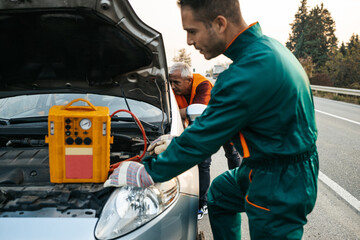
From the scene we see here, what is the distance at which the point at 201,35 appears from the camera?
153 centimetres

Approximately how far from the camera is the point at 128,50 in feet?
7.48

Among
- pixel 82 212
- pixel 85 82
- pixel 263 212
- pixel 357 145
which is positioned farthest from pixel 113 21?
pixel 357 145

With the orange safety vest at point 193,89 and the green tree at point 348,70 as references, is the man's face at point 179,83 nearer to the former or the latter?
the orange safety vest at point 193,89

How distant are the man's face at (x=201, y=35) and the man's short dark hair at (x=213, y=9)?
0.03m

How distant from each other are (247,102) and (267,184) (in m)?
0.47

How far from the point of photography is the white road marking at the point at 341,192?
3.29 m

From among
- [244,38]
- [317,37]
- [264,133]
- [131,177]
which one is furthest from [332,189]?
[317,37]

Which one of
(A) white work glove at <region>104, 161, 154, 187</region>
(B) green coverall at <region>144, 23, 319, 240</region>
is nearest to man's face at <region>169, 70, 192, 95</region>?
(B) green coverall at <region>144, 23, 319, 240</region>

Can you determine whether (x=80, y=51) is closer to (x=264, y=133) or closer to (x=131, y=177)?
(x=131, y=177)

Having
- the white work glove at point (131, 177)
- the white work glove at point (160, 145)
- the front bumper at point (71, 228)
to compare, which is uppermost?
the white work glove at point (160, 145)

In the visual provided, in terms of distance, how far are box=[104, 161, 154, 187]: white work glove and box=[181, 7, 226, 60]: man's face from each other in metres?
0.76

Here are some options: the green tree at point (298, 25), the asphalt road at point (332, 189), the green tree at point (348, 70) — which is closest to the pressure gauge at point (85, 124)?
the asphalt road at point (332, 189)

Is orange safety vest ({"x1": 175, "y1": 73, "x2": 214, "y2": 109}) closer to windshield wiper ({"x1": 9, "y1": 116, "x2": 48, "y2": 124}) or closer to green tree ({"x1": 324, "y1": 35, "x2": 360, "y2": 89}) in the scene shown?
windshield wiper ({"x1": 9, "y1": 116, "x2": 48, "y2": 124})

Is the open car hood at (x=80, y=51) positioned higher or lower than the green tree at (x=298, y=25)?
lower
